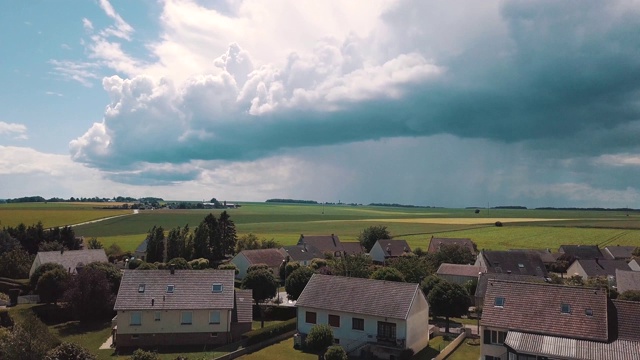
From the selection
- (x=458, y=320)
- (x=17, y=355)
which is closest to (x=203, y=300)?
(x=17, y=355)

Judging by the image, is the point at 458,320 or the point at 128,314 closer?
the point at 128,314

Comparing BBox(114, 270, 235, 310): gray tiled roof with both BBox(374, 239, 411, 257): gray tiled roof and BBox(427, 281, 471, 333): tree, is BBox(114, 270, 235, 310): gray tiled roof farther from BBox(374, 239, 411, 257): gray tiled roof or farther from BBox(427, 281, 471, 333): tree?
BBox(374, 239, 411, 257): gray tiled roof

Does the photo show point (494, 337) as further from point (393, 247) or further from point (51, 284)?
point (393, 247)

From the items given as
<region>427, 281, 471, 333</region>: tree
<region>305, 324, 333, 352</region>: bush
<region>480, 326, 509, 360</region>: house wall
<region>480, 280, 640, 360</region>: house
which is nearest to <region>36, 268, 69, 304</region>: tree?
<region>305, 324, 333, 352</region>: bush

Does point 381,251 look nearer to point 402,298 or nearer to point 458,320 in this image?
point 458,320

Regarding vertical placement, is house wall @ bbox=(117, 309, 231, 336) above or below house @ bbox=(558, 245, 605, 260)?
below

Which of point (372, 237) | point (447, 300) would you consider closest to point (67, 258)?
point (447, 300)
